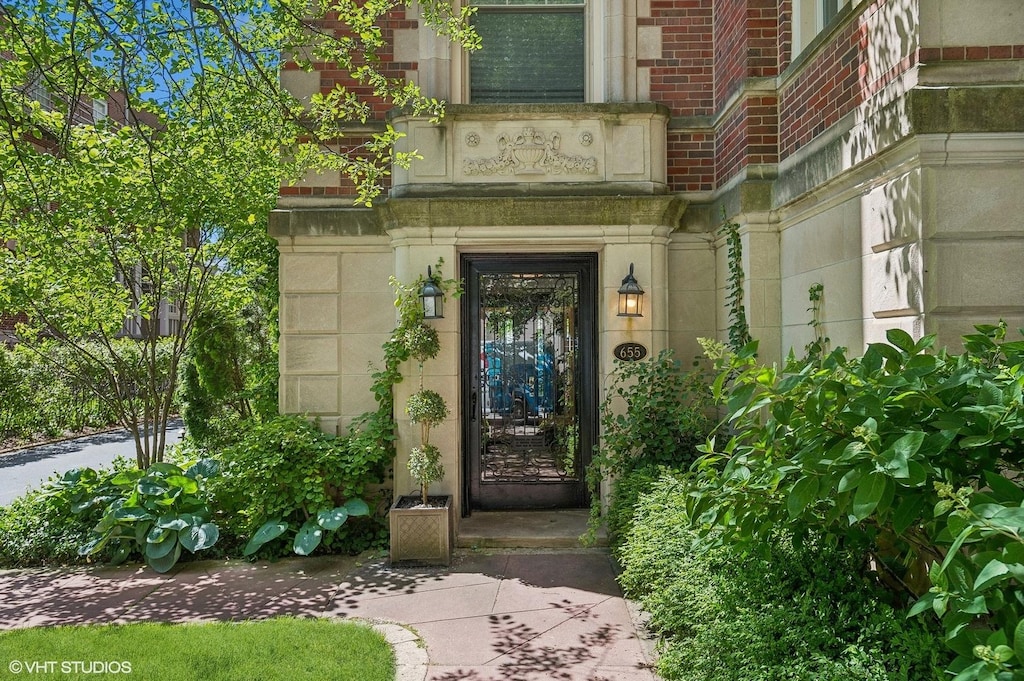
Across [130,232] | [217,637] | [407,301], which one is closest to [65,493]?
[130,232]

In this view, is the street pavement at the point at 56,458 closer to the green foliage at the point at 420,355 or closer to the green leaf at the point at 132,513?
the green leaf at the point at 132,513

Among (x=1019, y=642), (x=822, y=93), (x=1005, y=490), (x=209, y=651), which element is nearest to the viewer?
(x=1019, y=642)

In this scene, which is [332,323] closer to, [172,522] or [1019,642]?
[172,522]

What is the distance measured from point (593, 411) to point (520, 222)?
75.8 inches

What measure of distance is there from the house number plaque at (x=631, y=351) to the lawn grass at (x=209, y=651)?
10.1 feet

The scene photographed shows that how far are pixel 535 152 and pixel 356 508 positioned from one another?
133 inches

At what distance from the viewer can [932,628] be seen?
2.49 m

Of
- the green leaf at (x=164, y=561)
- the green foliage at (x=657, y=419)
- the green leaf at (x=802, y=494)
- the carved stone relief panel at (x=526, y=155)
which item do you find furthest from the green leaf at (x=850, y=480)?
the green leaf at (x=164, y=561)

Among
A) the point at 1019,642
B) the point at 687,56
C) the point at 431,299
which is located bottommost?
the point at 1019,642

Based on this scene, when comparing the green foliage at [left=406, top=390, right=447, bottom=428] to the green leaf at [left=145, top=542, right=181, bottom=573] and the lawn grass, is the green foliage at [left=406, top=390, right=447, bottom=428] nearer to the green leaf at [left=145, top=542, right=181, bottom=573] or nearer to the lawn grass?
the lawn grass

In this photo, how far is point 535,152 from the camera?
6051 millimetres

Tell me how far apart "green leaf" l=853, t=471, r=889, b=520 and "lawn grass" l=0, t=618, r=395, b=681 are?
262 centimetres

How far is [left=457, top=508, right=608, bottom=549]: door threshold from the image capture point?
5.91 metres

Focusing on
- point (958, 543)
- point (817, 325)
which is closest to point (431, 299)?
point (817, 325)
